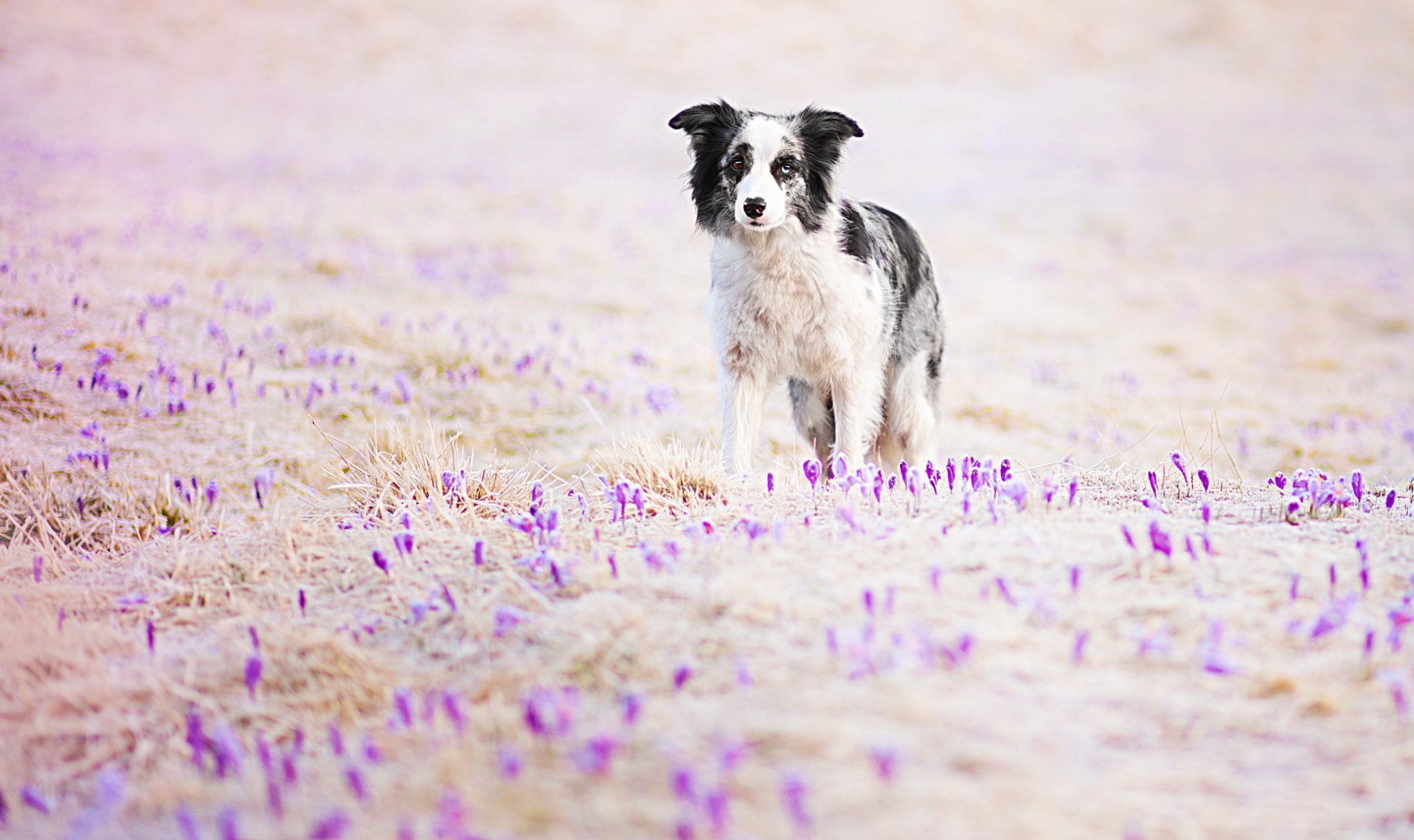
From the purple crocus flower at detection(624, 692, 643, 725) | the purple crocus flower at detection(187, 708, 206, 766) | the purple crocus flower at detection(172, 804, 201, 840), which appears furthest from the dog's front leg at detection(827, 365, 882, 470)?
the purple crocus flower at detection(172, 804, 201, 840)

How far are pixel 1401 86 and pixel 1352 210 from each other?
57.8 ft

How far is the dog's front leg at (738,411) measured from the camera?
5625mm

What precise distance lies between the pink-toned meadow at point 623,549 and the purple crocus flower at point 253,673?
43 millimetres

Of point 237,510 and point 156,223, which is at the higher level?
point 156,223

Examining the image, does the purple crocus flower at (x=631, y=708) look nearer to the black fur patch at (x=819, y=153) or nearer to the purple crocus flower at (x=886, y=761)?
the purple crocus flower at (x=886, y=761)

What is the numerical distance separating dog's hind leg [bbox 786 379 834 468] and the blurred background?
1288 millimetres

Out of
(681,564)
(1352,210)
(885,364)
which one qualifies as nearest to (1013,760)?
(681,564)

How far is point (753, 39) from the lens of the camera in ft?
137

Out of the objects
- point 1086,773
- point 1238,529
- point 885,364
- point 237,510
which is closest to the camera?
point 1086,773

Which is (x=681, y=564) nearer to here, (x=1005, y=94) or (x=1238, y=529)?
(x=1238, y=529)

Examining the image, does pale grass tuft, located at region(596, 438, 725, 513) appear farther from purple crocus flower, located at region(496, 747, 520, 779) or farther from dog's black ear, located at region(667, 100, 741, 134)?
dog's black ear, located at region(667, 100, 741, 134)

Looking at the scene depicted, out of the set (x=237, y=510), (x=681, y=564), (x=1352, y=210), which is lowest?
Result: (x=237, y=510)

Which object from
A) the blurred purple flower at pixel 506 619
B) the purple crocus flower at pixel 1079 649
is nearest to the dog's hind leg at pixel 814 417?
the blurred purple flower at pixel 506 619

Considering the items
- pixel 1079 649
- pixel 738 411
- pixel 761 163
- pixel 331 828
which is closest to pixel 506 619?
pixel 331 828
